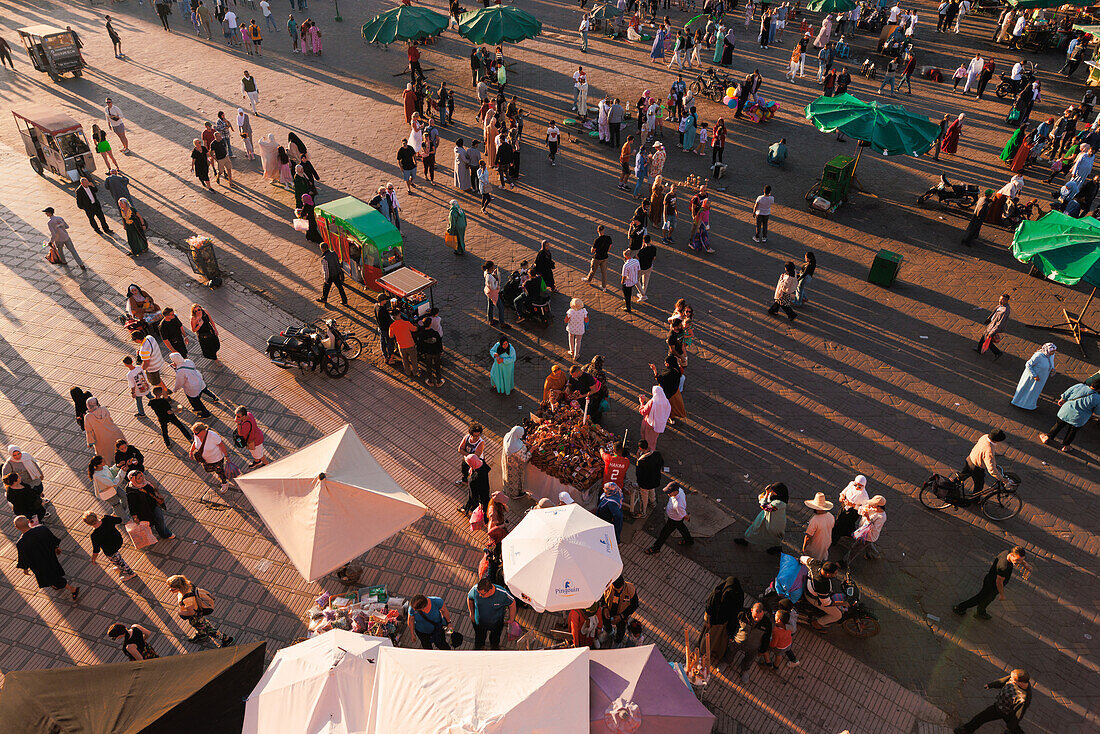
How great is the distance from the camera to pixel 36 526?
908cm

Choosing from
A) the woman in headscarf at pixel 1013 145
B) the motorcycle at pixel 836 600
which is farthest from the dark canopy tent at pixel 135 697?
the woman in headscarf at pixel 1013 145

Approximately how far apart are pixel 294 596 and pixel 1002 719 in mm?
8926

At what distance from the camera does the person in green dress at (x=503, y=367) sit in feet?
40.8

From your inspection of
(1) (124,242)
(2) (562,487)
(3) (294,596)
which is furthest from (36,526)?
(1) (124,242)

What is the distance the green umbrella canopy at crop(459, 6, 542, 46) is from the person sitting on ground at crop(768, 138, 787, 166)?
9060 millimetres

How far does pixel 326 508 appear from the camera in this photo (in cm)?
873

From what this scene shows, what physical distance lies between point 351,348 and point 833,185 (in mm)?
13282

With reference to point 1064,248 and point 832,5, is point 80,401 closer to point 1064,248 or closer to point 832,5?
point 1064,248

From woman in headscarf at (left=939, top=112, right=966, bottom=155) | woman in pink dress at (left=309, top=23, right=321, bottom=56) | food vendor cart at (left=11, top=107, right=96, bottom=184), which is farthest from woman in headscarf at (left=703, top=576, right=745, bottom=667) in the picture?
woman in pink dress at (left=309, top=23, right=321, bottom=56)

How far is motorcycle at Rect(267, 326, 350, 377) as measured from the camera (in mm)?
13102

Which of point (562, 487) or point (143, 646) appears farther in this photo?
point (562, 487)

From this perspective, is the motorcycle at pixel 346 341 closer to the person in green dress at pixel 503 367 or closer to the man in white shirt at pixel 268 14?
the person in green dress at pixel 503 367

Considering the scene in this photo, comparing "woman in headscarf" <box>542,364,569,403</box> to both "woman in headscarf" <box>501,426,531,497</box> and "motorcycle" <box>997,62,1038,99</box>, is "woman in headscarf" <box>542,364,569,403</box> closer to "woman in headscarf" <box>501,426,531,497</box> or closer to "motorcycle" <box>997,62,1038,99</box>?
"woman in headscarf" <box>501,426,531,497</box>

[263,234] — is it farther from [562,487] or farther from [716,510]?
[716,510]
